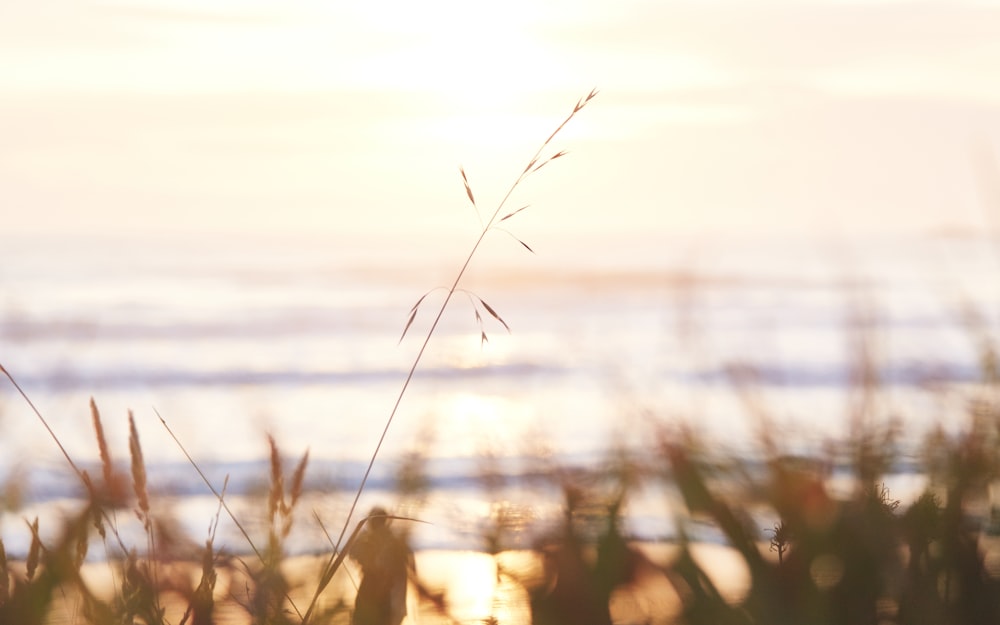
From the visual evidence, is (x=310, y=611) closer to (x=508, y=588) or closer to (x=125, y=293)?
(x=508, y=588)

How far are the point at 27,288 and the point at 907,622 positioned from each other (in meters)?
16.8

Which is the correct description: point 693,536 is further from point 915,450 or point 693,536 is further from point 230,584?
point 230,584

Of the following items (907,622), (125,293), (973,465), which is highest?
(125,293)

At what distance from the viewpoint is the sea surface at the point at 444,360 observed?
1562 millimetres

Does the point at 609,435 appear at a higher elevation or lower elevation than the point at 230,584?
higher

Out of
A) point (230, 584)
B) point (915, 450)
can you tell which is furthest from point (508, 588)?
point (915, 450)

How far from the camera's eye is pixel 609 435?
1496 mm

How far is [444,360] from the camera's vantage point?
7.32 ft

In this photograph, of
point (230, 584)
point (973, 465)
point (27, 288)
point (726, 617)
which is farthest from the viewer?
point (27, 288)

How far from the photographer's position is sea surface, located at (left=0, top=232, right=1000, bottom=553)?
1562 mm

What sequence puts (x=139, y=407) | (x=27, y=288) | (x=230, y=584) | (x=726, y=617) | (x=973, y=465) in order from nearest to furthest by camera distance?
(x=726, y=617), (x=973, y=465), (x=230, y=584), (x=139, y=407), (x=27, y=288)

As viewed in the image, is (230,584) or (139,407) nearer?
(230,584)

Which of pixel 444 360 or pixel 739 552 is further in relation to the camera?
pixel 444 360

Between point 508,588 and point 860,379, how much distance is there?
449mm
